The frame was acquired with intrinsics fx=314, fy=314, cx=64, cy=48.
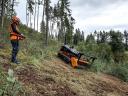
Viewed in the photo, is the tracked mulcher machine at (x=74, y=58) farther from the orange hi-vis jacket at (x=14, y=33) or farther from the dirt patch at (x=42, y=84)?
the dirt patch at (x=42, y=84)

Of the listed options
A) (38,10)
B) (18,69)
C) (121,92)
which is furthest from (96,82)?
(38,10)

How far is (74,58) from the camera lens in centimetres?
1756

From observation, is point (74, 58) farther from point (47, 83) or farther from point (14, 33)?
point (47, 83)

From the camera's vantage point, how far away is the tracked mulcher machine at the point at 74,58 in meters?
17.3

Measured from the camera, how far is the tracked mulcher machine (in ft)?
56.9

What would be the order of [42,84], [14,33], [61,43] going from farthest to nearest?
[61,43] < [14,33] < [42,84]

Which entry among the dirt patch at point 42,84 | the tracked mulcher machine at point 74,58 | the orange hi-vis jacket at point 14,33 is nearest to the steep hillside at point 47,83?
the dirt patch at point 42,84

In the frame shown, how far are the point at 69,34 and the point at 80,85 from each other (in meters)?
67.0

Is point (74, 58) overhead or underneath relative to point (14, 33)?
underneath

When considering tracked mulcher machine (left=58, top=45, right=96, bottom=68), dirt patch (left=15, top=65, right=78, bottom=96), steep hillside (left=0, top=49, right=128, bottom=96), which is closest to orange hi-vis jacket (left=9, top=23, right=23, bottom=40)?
steep hillside (left=0, top=49, right=128, bottom=96)

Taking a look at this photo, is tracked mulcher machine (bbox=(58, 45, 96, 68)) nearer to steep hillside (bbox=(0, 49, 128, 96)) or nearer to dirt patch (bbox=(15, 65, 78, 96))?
steep hillside (bbox=(0, 49, 128, 96))

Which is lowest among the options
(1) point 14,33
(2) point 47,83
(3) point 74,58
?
(2) point 47,83

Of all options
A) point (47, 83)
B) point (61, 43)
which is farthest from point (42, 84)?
point (61, 43)

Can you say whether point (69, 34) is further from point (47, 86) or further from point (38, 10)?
point (47, 86)
